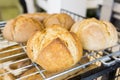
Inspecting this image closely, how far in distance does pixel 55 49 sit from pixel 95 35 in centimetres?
12

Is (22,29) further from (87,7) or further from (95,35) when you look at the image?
(87,7)

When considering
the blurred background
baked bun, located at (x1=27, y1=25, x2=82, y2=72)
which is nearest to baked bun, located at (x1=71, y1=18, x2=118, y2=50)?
baked bun, located at (x1=27, y1=25, x2=82, y2=72)

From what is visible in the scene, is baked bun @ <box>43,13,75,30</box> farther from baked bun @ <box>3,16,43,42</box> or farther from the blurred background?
the blurred background

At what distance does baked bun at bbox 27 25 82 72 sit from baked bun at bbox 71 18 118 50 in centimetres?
5

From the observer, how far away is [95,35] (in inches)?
17.0

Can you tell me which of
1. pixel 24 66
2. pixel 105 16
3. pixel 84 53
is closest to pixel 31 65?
pixel 24 66

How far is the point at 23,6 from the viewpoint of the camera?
1.38 m

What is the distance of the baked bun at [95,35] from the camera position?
17.1 inches

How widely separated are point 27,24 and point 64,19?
0.38ft

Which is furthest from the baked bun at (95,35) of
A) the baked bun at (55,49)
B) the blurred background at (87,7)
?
the blurred background at (87,7)

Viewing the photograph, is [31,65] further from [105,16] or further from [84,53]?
[105,16]

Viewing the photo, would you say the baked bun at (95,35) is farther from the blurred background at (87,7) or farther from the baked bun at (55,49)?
the blurred background at (87,7)

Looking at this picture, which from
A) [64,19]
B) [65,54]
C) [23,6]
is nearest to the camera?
[65,54]

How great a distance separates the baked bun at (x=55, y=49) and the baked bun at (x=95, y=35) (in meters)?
0.05
